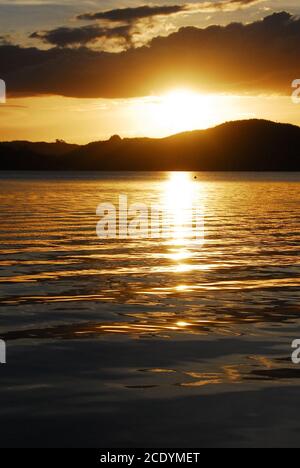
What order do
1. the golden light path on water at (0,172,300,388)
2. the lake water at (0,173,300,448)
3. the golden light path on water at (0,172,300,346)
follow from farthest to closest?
the golden light path on water at (0,172,300,346), the golden light path on water at (0,172,300,388), the lake water at (0,173,300,448)

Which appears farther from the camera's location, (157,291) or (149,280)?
(149,280)

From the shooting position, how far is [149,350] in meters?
17.2

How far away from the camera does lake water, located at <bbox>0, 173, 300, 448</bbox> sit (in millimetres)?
12484

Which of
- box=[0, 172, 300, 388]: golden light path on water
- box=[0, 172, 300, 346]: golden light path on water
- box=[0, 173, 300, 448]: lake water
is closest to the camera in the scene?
box=[0, 173, 300, 448]: lake water

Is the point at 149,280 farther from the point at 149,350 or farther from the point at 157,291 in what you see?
the point at 149,350

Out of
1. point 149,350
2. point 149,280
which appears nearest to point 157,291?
point 149,280

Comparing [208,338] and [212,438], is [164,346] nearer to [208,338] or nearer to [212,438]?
[208,338]

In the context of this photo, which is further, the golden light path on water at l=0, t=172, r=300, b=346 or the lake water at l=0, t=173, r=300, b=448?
the golden light path on water at l=0, t=172, r=300, b=346

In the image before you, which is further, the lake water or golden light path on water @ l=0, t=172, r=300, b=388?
golden light path on water @ l=0, t=172, r=300, b=388

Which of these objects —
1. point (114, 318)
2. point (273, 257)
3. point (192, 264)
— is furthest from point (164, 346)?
point (273, 257)

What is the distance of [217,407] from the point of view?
13430mm

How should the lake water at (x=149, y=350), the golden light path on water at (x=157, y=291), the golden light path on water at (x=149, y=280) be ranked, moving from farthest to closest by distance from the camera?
the golden light path on water at (x=149, y=280) → the golden light path on water at (x=157, y=291) → the lake water at (x=149, y=350)

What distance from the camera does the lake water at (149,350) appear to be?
1248 cm

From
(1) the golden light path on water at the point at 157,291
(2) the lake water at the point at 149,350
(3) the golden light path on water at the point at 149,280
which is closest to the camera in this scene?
(2) the lake water at the point at 149,350
